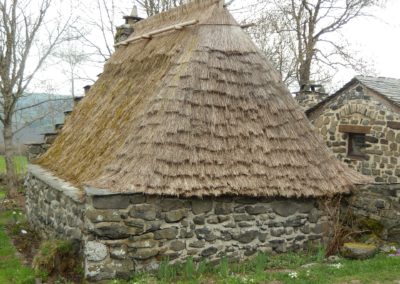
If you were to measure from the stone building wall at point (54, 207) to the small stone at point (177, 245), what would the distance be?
4.40ft

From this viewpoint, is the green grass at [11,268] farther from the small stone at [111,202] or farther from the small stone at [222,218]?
the small stone at [222,218]

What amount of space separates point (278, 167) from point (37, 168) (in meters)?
5.67

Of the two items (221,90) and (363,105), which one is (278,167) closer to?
(221,90)

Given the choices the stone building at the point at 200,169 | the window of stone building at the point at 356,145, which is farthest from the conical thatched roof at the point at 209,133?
the window of stone building at the point at 356,145

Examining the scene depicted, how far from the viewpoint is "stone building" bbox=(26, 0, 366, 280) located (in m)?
6.16

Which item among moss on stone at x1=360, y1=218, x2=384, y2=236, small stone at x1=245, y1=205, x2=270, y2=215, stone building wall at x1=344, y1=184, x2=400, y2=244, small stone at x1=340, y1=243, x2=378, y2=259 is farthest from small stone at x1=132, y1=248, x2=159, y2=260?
moss on stone at x1=360, y1=218, x2=384, y2=236

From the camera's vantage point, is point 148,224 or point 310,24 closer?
point 148,224

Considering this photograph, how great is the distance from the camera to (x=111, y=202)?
604 cm

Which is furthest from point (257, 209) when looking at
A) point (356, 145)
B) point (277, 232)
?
point (356, 145)

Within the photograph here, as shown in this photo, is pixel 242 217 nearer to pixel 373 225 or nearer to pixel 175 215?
pixel 175 215

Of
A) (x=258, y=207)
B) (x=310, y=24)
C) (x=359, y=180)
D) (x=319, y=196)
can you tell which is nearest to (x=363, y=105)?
(x=359, y=180)

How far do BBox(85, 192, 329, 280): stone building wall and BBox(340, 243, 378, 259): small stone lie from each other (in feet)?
1.83

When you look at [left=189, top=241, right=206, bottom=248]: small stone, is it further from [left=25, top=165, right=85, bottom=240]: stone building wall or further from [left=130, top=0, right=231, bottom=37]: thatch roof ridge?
[left=130, top=0, right=231, bottom=37]: thatch roof ridge

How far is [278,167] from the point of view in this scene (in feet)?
22.8
